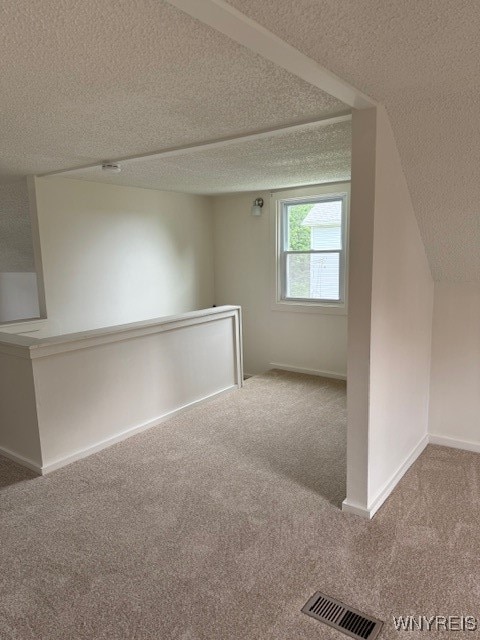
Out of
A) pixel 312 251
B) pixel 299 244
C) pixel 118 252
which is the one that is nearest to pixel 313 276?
pixel 312 251

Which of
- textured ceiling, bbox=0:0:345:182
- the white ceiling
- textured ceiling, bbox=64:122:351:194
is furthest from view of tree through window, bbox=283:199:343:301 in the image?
textured ceiling, bbox=0:0:345:182

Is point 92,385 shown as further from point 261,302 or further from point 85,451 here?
point 261,302

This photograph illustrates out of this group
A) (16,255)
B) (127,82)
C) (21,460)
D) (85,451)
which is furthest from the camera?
(16,255)

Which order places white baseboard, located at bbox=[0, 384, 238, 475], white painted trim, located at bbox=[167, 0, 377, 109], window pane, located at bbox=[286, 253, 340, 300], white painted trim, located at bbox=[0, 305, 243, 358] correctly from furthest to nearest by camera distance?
window pane, located at bbox=[286, 253, 340, 300] < white baseboard, located at bbox=[0, 384, 238, 475] < white painted trim, located at bbox=[0, 305, 243, 358] < white painted trim, located at bbox=[167, 0, 377, 109]

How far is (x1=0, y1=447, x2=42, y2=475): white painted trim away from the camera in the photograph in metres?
2.97

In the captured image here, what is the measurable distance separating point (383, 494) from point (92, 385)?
208cm

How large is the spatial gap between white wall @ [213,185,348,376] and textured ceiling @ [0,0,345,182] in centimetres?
247

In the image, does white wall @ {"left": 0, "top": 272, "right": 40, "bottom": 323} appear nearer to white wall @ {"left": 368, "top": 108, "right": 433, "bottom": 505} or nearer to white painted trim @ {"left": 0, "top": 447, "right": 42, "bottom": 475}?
white painted trim @ {"left": 0, "top": 447, "right": 42, "bottom": 475}

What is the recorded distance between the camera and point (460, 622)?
5.66 feet

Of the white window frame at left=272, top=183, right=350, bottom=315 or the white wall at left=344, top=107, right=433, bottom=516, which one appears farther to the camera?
the white window frame at left=272, top=183, right=350, bottom=315

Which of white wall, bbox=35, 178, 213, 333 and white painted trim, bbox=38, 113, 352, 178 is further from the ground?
white painted trim, bbox=38, 113, 352, 178

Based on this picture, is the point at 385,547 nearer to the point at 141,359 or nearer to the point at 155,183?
the point at 141,359

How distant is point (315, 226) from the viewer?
16.1 feet

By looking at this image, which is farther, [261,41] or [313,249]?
[313,249]
